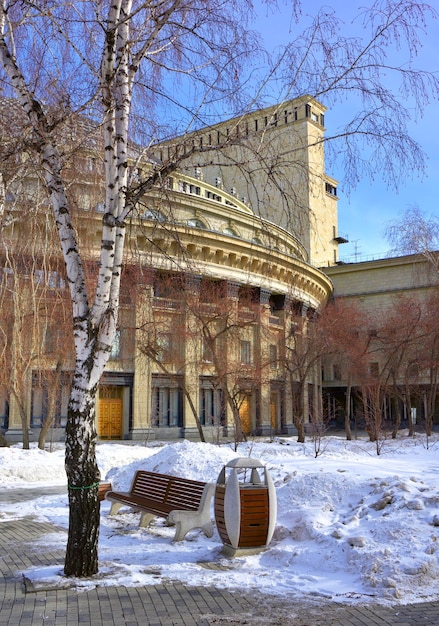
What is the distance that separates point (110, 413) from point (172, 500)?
2724 centimetres

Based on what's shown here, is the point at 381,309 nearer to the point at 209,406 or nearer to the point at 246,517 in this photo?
the point at 209,406

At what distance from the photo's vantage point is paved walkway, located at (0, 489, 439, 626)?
5504 mm

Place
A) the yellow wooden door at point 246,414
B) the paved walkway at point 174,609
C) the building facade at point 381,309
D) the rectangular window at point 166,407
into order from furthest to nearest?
1. the building facade at point 381,309
2. the yellow wooden door at point 246,414
3. the rectangular window at point 166,407
4. the paved walkway at point 174,609

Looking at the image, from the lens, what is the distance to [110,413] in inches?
1421

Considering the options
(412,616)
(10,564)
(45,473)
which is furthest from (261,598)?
(45,473)

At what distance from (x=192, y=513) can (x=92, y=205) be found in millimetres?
6172

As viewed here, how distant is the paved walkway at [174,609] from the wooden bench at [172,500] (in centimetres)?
205

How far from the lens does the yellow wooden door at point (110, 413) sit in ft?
117

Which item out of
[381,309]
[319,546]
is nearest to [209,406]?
[381,309]

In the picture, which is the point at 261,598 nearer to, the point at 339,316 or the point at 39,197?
the point at 39,197

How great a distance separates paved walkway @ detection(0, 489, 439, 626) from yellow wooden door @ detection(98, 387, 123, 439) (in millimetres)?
29429

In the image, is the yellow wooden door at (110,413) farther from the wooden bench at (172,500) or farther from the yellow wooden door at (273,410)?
the wooden bench at (172,500)

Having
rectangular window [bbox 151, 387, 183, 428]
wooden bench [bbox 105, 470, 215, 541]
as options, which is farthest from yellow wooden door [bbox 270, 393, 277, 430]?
wooden bench [bbox 105, 470, 215, 541]

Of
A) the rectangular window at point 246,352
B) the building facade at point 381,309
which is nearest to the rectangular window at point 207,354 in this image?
the rectangular window at point 246,352
